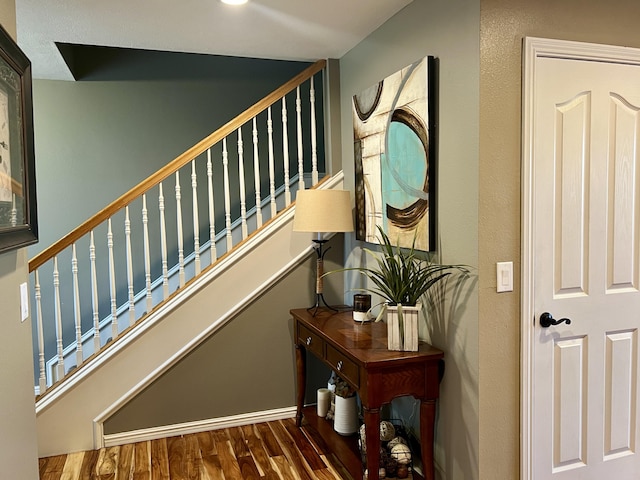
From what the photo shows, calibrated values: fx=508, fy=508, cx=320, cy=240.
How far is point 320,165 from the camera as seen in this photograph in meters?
4.48

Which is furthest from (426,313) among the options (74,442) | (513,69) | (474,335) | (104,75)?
(104,75)

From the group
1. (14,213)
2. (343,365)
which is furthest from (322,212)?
(14,213)

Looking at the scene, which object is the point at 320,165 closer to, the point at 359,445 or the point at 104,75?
the point at 104,75

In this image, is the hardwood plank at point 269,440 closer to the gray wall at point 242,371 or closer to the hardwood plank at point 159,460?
the gray wall at point 242,371

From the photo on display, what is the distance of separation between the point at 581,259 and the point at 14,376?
7.30ft

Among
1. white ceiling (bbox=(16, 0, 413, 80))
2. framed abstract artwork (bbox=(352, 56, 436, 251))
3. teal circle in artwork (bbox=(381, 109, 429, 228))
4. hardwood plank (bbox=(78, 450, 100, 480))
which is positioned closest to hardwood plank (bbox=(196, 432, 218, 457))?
hardwood plank (bbox=(78, 450, 100, 480))

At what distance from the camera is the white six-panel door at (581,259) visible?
A: 6.90 feet

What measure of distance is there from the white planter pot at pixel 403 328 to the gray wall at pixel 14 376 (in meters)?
1.42

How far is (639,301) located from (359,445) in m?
1.49

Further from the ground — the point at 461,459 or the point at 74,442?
the point at 461,459

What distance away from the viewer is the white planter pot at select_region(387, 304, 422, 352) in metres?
2.20

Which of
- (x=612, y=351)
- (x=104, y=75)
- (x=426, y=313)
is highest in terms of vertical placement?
(x=104, y=75)

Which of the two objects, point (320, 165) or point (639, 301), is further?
point (320, 165)

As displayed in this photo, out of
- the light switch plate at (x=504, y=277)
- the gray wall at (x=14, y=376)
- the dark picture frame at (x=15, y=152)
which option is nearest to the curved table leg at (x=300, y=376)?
the light switch plate at (x=504, y=277)
